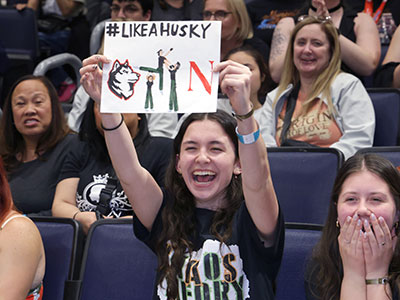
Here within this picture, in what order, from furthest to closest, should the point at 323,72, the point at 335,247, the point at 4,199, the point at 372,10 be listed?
1. the point at 372,10
2. the point at 323,72
3. the point at 4,199
4. the point at 335,247

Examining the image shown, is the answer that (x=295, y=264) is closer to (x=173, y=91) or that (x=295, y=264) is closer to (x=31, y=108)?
(x=173, y=91)

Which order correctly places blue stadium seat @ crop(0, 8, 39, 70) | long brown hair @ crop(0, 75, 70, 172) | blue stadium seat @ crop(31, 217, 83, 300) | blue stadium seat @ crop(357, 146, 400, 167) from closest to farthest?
blue stadium seat @ crop(31, 217, 83, 300)
blue stadium seat @ crop(357, 146, 400, 167)
long brown hair @ crop(0, 75, 70, 172)
blue stadium seat @ crop(0, 8, 39, 70)

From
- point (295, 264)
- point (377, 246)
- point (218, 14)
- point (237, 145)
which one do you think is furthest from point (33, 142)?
point (377, 246)

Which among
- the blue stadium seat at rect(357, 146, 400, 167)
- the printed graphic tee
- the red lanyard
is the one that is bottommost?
the blue stadium seat at rect(357, 146, 400, 167)

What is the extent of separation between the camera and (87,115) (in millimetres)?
3471

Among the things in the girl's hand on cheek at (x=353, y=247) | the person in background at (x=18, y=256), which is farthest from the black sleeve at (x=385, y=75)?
the person in background at (x=18, y=256)

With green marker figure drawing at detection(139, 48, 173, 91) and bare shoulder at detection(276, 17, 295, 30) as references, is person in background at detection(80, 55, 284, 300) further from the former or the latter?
bare shoulder at detection(276, 17, 295, 30)

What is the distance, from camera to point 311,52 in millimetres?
3662

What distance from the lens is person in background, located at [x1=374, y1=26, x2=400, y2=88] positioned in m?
3.99

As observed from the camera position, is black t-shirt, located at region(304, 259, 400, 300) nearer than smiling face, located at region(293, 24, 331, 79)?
Yes

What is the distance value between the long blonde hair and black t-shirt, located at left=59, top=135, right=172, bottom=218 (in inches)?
30.7

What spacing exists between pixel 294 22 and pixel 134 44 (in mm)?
2232

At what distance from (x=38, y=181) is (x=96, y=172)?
1.23ft

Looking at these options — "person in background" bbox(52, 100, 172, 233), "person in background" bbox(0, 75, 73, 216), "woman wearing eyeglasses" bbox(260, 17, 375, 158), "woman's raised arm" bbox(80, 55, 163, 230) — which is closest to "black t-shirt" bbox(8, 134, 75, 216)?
"person in background" bbox(0, 75, 73, 216)
